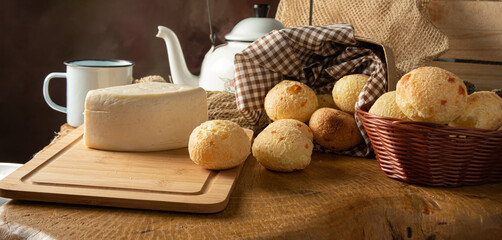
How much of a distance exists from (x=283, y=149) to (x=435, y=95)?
287 millimetres

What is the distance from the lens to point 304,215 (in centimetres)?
70

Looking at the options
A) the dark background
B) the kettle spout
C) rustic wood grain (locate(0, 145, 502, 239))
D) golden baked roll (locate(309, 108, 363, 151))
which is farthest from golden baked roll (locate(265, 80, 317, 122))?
the dark background

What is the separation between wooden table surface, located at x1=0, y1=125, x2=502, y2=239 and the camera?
2.13ft

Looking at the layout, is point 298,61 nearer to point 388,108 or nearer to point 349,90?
point 349,90

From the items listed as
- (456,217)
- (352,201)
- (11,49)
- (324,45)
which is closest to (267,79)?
(324,45)

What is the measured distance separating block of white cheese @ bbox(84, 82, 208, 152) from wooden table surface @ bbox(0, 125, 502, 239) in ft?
0.71

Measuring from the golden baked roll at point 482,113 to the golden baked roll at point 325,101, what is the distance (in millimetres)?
333

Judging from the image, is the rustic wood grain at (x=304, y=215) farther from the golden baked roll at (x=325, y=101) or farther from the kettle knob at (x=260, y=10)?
the kettle knob at (x=260, y=10)

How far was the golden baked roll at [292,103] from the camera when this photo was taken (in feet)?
3.27

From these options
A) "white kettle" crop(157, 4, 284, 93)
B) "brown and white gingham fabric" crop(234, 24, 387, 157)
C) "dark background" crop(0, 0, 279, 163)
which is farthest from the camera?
"dark background" crop(0, 0, 279, 163)

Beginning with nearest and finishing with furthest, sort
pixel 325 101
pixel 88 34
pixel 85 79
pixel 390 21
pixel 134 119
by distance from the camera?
1. pixel 134 119
2. pixel 325 101
3. pixel 85 79
4. pixel 390 21
5. pixel 88 34

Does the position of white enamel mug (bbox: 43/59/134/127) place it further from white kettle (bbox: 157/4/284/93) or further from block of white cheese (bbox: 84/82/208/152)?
block of white cheese (bbox: 84/82/208/152)

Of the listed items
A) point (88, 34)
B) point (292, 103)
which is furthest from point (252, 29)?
point (88, 34)

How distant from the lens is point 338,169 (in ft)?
3.03
